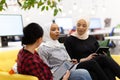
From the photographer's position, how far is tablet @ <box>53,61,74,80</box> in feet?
10.2

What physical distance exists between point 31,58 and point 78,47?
1.44 meters

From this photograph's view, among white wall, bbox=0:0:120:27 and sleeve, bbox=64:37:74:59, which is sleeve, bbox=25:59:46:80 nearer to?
sleeve, bbox=64:37:74:59

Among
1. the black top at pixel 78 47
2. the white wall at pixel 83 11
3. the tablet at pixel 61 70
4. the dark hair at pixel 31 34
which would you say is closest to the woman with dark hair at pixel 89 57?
the black top at pixel 78 47

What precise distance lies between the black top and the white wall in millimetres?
3934

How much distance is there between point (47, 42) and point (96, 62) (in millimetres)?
651

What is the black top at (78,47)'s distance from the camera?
3789mm

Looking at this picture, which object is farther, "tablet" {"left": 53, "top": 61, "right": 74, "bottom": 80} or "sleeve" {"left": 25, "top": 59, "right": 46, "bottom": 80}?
"tablet" {"left": 53, "top": 61, "right": 74, "bottom": 80}

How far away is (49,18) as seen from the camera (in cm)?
810

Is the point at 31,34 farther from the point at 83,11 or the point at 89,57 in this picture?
the point at 83,11

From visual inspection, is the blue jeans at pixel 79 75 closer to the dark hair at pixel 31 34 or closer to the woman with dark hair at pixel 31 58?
the woman with dark hair at pixel 31 58

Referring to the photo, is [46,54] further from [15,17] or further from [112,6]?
[112,6]

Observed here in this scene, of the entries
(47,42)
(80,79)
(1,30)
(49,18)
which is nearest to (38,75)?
(80,79)

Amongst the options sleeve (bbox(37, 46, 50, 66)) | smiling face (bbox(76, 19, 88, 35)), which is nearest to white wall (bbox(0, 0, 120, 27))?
smiling face (bbox(76, 19, 88, 35))

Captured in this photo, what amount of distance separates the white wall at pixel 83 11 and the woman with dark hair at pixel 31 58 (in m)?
5.09
